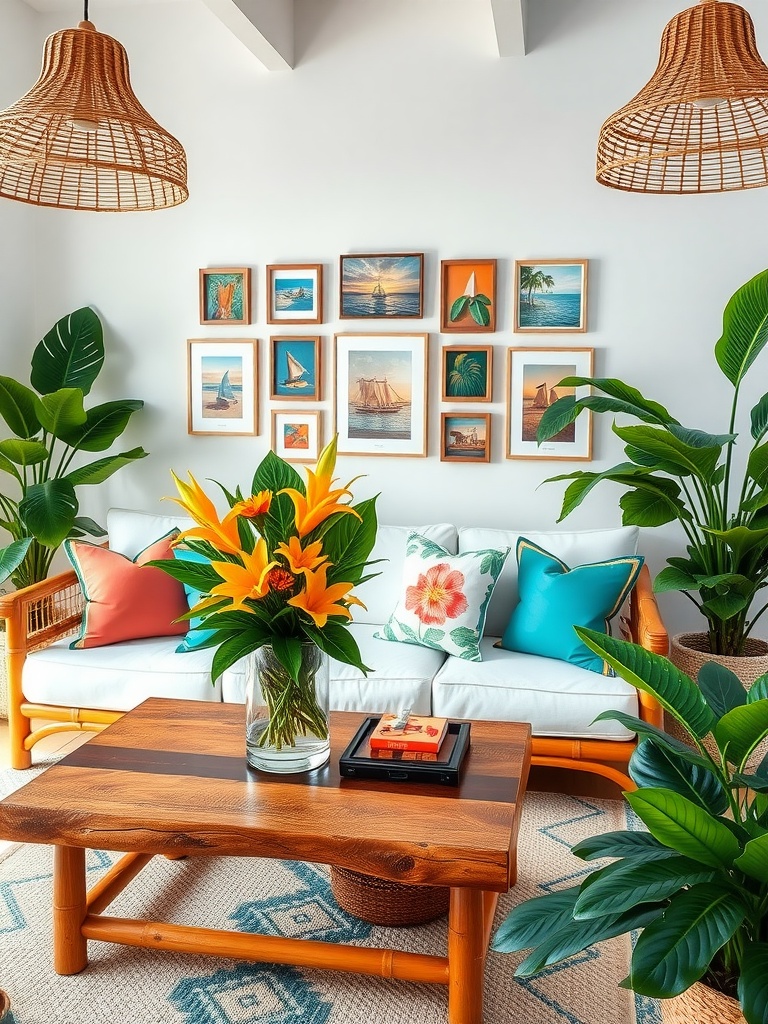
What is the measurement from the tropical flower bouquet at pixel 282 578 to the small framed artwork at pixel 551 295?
76.3 inches

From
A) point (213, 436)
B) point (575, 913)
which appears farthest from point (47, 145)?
point (213, 436)

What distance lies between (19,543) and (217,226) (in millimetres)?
1655

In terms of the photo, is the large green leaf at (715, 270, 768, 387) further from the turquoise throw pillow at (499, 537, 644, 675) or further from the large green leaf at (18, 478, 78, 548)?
the large green leaf at (18, 478, 78, 548)

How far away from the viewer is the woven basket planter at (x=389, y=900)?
2.25 m

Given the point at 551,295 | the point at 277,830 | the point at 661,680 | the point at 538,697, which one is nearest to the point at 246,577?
the point at 277,830

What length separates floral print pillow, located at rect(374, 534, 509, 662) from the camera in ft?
10.7

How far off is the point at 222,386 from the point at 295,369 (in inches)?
14.1

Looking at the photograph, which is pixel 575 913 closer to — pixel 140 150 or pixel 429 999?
pixel 429 999

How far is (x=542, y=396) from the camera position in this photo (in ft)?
12.3

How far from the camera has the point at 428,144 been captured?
379 cm

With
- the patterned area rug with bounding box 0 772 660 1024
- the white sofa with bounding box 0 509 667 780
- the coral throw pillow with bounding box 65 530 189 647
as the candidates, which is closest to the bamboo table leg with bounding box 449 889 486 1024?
the patterned area rug with bounding box 0 772 660 1024

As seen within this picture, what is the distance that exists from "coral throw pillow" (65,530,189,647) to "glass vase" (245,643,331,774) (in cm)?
138

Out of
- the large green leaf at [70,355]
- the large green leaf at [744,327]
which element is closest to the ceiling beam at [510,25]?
the large green leaf at [744,327]

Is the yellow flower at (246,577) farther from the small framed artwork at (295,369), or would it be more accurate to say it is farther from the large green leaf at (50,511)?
the small framed artwork at (295,369)
